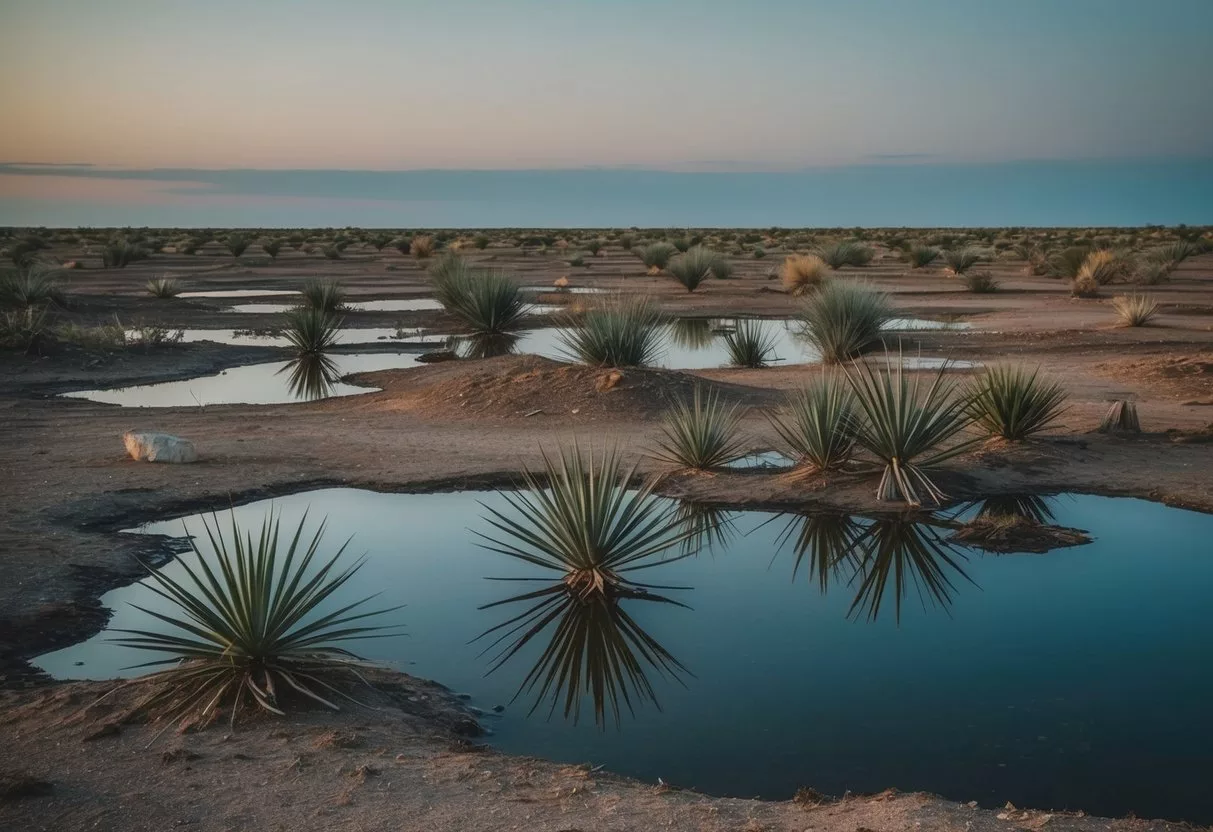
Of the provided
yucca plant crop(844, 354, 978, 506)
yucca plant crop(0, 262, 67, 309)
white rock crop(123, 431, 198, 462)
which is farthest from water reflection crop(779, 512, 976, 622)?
yucca plant crop(0, 262, 67, 309)

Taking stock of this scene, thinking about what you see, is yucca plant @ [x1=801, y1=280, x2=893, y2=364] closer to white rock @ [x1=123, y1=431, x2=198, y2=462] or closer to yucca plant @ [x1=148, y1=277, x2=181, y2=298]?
white rock @ [x1=123, y1=431, x2=198, y2=462]

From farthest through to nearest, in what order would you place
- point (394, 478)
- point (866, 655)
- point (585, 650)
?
1. point (394, 478)
2. point (585, 650)
3. point (866, 655)

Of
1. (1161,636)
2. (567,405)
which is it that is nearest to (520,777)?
(1161,636)

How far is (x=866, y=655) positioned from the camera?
729 cm

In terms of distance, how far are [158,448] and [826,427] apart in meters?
7.28

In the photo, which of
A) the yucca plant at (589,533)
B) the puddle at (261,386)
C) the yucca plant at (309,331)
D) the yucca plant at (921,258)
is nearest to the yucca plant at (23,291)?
the yucca plant at (309,331)

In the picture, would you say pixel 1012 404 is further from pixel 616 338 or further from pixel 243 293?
pixel 243 293

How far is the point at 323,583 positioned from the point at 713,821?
4.76 metres

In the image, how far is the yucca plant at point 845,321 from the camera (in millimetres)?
20453

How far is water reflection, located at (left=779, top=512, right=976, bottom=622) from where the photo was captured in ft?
28.0

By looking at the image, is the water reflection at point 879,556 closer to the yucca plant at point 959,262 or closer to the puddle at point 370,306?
the puddle at point 370,306

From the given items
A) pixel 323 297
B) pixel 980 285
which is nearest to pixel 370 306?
pixel 323 297

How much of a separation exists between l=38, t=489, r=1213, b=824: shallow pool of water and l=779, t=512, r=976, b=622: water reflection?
0.09ft

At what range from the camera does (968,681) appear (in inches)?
269
